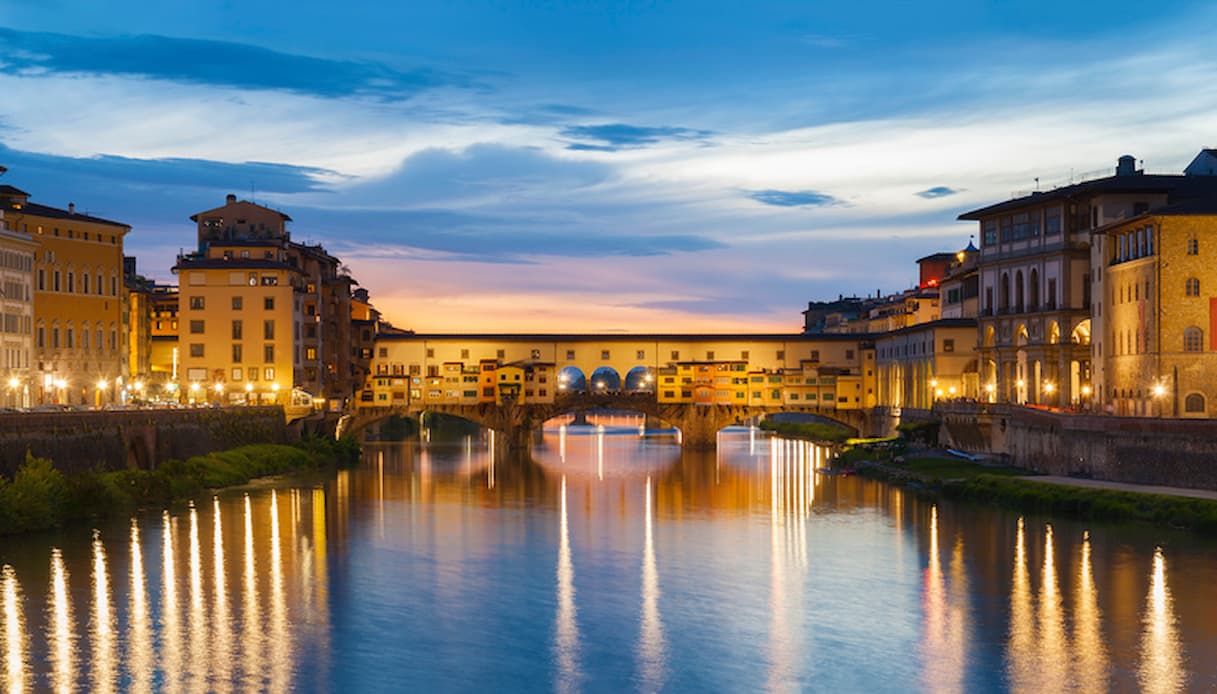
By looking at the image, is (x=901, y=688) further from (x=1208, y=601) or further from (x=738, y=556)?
(x=738, y=556)

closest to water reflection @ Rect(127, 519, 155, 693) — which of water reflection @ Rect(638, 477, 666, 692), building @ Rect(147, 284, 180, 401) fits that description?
water reflection @ Rect(638, 477, 666, 692)

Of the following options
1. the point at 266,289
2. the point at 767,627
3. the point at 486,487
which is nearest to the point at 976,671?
the point at 767,627

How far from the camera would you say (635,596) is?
159 feet

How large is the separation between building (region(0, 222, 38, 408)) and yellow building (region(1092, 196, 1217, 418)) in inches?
2364

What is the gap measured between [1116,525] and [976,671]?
25.8 meters

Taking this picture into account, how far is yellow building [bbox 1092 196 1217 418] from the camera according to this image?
75000 millimetres

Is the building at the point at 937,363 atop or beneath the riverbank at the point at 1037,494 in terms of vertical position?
atop

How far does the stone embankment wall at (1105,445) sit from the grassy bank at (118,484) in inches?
1653

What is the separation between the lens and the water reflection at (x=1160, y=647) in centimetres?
3706

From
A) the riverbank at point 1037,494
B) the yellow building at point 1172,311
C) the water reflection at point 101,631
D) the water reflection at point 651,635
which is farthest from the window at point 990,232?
the water reflection at point 101,631

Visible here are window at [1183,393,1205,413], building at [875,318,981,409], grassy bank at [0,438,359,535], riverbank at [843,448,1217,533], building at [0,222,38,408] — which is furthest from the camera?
building at [875,318,981,409]

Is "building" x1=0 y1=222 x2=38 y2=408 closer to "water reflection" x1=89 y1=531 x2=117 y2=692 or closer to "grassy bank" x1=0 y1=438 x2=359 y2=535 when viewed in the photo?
"grassy bank" x1=0 y1=438 x2=359 y2=535

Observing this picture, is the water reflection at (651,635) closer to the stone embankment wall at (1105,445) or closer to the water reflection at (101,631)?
the water reflection at (101,631)

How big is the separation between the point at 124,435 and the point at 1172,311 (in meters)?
51.4
